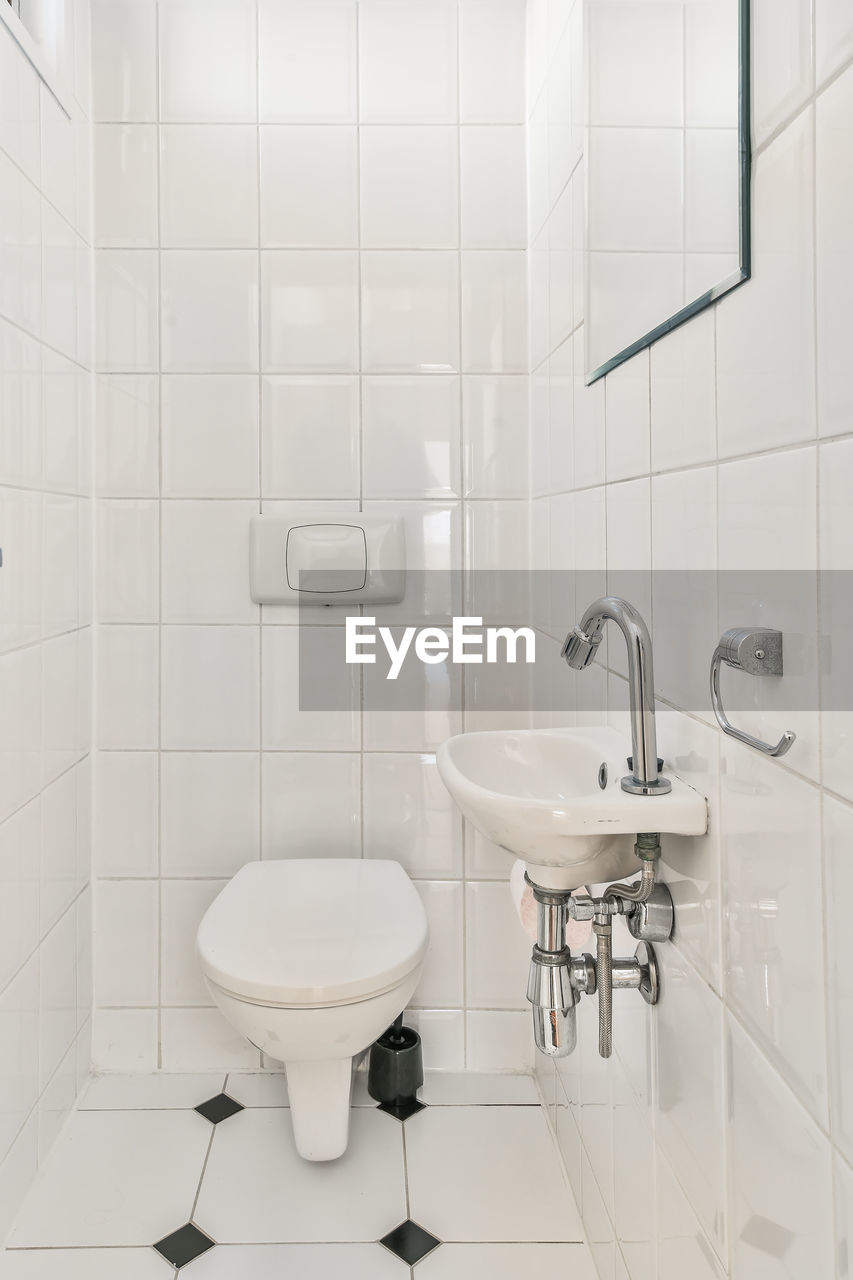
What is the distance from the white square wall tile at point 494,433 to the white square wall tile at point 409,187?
306 millimetres

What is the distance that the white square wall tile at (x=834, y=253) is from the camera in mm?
624

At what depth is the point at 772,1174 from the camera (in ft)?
2.42

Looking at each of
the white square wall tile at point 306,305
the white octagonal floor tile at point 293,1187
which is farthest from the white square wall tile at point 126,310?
the white octagonal floor tile at point 293,1187

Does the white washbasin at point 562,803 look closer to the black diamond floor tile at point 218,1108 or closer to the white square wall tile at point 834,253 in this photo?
the white square wall tile at point 834,253

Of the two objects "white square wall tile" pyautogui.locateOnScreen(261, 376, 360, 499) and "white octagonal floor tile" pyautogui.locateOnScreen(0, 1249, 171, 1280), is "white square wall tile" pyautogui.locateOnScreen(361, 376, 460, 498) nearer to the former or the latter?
"white square wall tile" pyautogui.locateOnScreen(261, 376, 360, 499)

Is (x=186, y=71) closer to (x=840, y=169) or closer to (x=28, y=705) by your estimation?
(x=28, y=705)

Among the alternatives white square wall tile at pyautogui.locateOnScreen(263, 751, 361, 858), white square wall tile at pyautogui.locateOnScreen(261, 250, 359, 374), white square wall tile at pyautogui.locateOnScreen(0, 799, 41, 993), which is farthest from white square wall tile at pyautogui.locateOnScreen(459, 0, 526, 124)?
white square wall tile at pyautogui.locateOnScreen(0, 799, 41, 993)

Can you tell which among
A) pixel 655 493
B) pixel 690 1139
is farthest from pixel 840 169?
pixel 690 1139

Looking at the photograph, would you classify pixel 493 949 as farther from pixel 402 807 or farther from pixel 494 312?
pixel 494 312

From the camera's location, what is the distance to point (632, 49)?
1136 mm

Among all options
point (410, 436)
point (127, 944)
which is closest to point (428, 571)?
point (410, 436)

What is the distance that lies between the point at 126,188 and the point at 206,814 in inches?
51.4

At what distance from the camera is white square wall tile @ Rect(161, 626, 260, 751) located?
1.78 meters

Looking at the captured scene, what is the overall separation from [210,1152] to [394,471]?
1.34 m
